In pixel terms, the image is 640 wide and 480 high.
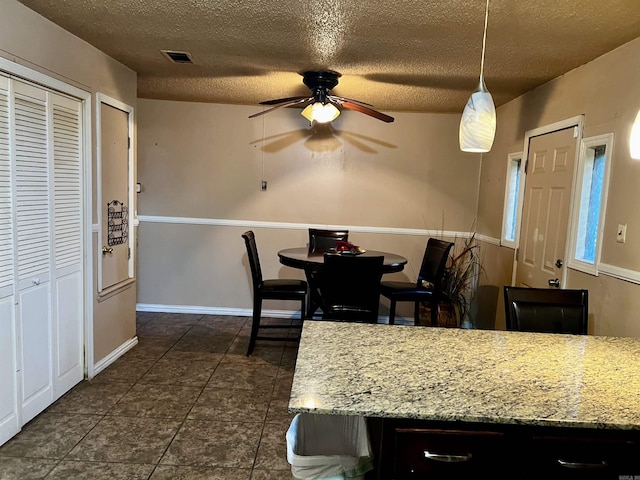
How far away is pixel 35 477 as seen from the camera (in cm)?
205

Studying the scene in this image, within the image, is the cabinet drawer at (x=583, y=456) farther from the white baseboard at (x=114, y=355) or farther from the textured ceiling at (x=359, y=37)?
the white baseboard at (x=114, y=355)

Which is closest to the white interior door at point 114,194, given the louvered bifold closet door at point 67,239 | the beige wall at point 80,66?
the beige wall at point 80,66

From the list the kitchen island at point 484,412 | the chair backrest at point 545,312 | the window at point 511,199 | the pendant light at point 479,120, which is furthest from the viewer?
the window at point 511,199

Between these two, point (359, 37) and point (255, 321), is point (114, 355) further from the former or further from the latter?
point (359, 37)

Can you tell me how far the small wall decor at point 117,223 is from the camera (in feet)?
10.7

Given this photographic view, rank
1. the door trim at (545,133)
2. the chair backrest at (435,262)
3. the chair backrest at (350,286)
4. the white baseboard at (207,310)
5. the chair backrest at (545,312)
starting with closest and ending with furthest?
the chair backrest at (545,312) < the door trim at (545,133) < the chair backrest at (350,286) < the chair backrest at (435,262) < the white baseboard at (207,310)

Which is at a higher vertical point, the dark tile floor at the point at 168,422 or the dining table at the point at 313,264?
the dining table at the point at 313,264

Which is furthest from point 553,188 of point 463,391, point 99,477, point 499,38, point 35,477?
point 35,477

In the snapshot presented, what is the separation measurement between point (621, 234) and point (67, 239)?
3.20m

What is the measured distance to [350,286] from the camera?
10.4 ft

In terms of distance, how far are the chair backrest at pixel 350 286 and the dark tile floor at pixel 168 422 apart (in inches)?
26.6

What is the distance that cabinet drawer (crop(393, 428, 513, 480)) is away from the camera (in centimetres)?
113

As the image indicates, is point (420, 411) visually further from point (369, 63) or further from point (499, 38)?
point (369, 63)

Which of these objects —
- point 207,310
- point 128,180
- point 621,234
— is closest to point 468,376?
point 621,234
